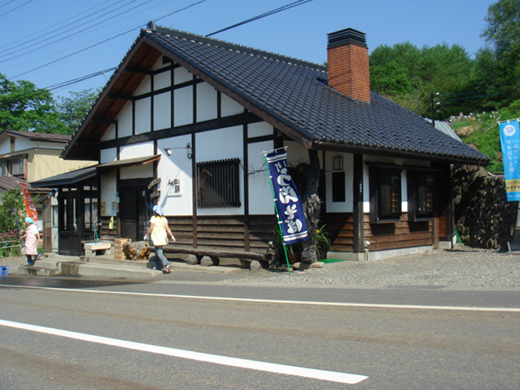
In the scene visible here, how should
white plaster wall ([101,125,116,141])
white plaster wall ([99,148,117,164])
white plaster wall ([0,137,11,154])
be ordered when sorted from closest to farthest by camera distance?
white plaster wall ([99,148,117,164]) < white plaster wall ([101,125,116,141]) < white plaster wall ([0,137,11,154])

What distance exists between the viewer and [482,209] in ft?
55.1

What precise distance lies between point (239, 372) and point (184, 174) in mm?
11574

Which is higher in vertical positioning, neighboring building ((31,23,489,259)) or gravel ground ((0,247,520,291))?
neighboring building ((31,23,489,259))

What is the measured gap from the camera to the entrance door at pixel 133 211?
17.5 metres

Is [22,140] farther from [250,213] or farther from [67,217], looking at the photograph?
[250,213]

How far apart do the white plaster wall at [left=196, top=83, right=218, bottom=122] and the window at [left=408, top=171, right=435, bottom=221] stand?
238 inches

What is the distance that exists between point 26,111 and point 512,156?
167 ft

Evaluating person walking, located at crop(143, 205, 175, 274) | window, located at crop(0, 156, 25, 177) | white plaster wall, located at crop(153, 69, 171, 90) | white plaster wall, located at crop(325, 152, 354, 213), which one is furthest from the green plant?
window, located at crop(0, 156, 25, 177)

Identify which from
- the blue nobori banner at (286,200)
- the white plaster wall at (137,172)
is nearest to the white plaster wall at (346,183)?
the blue nobori banner at (286,200)

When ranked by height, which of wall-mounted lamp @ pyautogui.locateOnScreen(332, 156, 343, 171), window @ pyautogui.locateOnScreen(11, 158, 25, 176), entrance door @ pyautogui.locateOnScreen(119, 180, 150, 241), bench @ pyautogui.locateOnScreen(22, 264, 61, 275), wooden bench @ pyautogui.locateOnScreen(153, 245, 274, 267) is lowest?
bench @ pyautogui.locateOnScreen(22, 264, 61, 275)

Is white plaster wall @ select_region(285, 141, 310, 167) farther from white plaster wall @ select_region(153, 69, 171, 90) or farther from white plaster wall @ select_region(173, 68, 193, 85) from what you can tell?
white plaster wall @ select_region(153, 69, 171, 90)

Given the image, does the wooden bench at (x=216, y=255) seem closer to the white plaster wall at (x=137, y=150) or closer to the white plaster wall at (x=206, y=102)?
the white plaster wall at (x=137, y=150)

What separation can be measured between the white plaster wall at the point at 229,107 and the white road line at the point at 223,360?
876 centimetres

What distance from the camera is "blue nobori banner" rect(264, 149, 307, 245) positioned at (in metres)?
12.0
